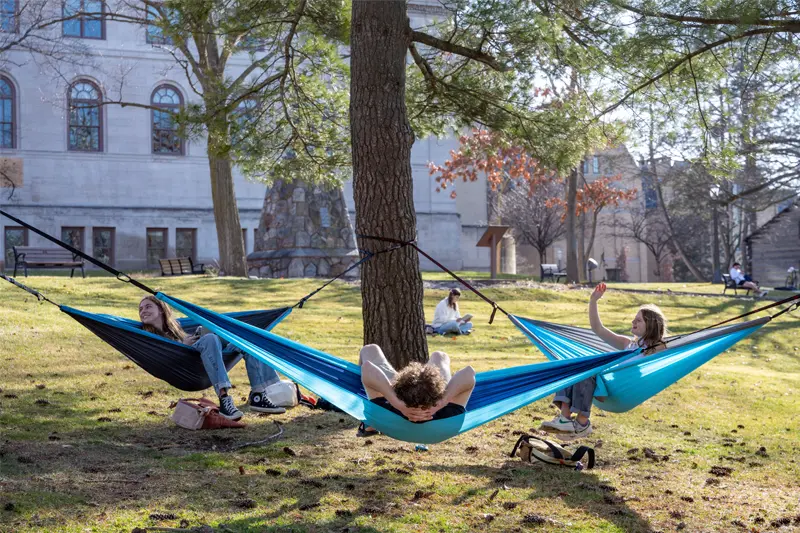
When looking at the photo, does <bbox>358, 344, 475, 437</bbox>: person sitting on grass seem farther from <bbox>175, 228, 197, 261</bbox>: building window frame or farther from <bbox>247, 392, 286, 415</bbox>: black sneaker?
<bbox>175, 228, 197, 261</bbox>: building window frame

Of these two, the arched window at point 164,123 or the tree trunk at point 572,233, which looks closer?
the tree trunk at point 572,233

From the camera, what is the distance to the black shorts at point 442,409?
4.37 metres

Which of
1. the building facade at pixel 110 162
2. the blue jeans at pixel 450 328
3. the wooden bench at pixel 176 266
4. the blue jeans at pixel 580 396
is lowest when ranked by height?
the blue jeans at pixel 450 328

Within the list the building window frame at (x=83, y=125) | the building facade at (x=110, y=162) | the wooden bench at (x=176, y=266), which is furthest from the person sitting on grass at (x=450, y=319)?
the building window frame at (x=83, y=125)

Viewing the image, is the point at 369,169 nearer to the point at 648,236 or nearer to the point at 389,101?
the point at 389,101

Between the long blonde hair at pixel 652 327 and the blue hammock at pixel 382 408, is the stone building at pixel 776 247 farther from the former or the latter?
the blue hammock at pixel 382 408

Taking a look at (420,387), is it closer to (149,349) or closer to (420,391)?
(420,391)

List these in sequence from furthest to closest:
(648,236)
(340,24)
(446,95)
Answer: (648,236) → (340,24) → (446,95)

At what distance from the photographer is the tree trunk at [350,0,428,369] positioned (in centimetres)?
599

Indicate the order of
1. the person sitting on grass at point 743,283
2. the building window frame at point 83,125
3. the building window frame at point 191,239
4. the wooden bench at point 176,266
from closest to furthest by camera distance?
the wooden bench at point 176,266, the person sitting on grass at point 743,283, the building window frame at point 83,125, the building window frame at point 191,239

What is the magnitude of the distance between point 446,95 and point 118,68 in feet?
68.9

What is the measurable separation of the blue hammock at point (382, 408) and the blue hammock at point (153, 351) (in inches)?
13.9

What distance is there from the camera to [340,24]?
8469 mm

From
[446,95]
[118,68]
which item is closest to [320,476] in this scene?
[446,95]
